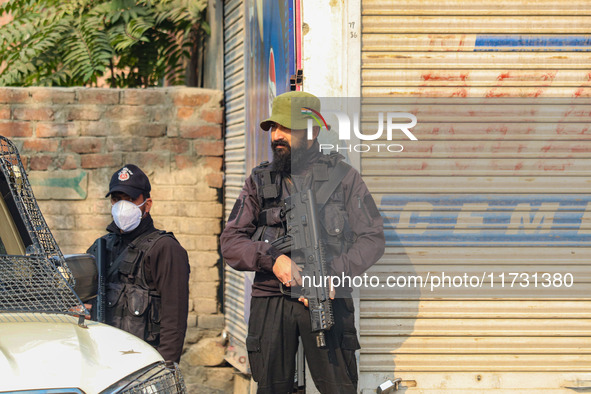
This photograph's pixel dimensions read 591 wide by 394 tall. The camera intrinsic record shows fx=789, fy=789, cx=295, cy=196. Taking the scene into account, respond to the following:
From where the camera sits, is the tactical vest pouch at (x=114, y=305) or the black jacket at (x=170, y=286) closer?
the black jacket at (x=170, y=286)

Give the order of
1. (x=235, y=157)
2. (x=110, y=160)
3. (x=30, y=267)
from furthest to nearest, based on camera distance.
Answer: (x=110, y=160) < (x=235, y=157) < (x=30, y=267)

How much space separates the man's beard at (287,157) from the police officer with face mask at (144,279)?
685 millimetres

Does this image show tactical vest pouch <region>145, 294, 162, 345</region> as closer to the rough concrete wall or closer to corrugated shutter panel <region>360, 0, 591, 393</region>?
corrugated shutter panel <region>360, 0, 591, 393</region>

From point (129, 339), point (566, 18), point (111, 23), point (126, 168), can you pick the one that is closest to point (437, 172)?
point (566, 18)

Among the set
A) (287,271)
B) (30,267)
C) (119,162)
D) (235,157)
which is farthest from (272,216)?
(119,162)

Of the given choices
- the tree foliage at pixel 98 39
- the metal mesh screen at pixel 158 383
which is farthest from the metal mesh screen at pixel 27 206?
the tree foliage at pixel 98 39

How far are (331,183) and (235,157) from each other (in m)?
2.92

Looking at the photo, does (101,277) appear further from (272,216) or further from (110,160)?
(110,160)

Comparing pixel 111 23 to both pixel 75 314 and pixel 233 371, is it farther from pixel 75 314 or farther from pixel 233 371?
pixel 75 314

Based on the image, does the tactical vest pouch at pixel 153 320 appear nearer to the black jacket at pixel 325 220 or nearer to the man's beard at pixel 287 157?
the black jacket at pixel 325 220

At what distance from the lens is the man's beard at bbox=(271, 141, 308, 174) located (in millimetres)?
4223

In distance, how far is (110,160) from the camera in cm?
721

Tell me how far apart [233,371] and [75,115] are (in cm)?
276

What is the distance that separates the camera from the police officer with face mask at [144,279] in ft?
13.1
